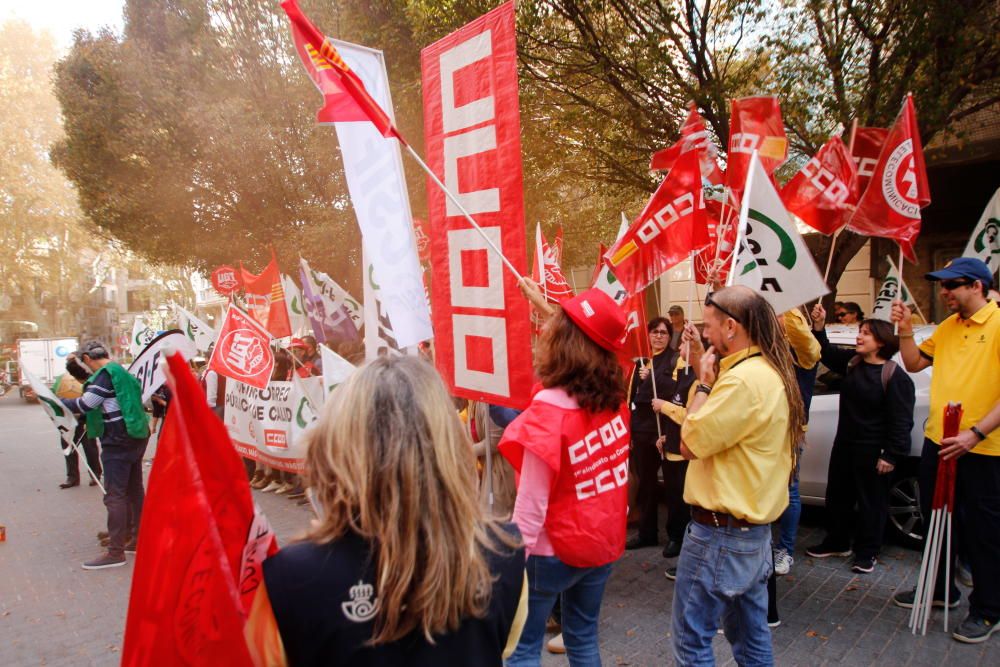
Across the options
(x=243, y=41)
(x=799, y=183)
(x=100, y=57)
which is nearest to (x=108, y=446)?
(x=799, y=183)

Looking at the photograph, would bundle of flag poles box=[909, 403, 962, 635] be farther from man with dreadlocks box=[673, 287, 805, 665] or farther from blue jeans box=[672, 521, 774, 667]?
blue jeans box=[672, 521, 774, 667]

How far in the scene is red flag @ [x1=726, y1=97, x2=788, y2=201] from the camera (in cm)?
431

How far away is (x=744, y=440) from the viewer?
2455mm

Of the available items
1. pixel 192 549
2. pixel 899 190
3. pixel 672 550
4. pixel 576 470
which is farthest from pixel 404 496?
pixel 899 190

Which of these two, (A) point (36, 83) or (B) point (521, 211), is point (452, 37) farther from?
(A) point (36, 83)

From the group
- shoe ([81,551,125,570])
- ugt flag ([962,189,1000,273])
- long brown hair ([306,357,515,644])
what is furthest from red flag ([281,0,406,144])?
ugt flag ([962,189,1000,273])

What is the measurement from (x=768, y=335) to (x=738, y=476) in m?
0.57

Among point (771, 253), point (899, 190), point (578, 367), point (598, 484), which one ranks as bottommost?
point (598, 484)

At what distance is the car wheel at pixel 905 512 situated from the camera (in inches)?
204

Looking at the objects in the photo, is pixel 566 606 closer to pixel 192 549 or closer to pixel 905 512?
pixel 192 549

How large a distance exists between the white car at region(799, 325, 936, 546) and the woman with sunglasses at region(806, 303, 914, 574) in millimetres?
483

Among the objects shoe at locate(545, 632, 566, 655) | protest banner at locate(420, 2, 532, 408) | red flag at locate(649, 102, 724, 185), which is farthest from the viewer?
red flag at locate(649, 102, 724, 185)

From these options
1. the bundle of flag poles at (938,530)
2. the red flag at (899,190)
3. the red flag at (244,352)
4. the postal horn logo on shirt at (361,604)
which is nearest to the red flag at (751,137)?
the red flag at (899,190)

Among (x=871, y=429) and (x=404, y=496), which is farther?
(x=871, y=429)
